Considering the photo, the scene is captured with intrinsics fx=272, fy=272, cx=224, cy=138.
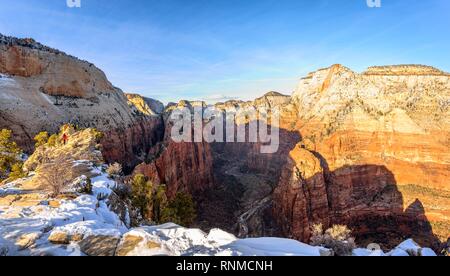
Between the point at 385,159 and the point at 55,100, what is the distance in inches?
2286

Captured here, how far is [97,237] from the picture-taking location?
8.30 metres

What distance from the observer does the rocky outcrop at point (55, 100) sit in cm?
3947

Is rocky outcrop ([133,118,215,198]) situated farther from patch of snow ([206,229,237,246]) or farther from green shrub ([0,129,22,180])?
patch of snow ([206,229,237,246])

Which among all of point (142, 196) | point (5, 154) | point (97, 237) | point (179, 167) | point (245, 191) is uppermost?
point (5, 154)

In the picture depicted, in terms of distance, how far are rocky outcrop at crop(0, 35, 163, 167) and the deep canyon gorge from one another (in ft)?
0.74

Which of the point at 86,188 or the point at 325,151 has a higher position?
the point at 86,188

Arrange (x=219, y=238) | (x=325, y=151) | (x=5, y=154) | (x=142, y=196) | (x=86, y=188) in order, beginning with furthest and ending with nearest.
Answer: (x=325, y=151) < (x=5, y=154) < (x=142, y=196) < (x=86, y=188) < (x=219, y=238)

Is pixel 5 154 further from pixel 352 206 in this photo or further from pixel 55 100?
pixel 352 206

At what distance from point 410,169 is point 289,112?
43077mm

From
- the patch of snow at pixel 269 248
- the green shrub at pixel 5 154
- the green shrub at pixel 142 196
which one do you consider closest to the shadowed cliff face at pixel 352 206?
the green shrub at pixel 142 196

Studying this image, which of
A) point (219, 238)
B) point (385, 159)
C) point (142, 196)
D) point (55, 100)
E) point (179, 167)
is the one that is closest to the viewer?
point (219, 238)

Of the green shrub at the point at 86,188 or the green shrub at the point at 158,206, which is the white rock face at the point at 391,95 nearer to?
the green shrub at the point at 158,206

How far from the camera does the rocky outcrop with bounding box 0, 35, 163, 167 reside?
3947 centimetres

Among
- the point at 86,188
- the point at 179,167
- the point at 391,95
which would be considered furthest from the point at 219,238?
the point at 391,95
